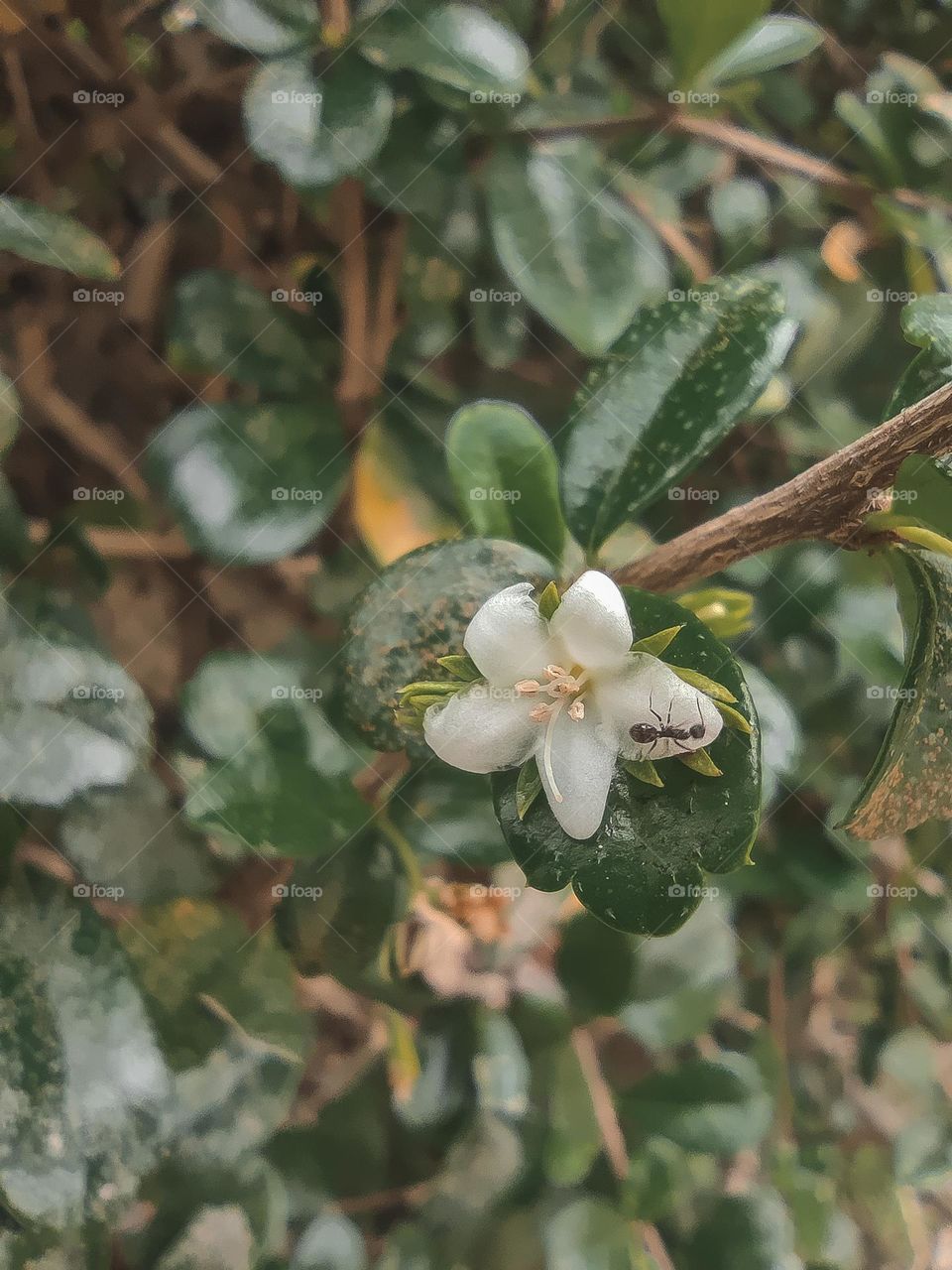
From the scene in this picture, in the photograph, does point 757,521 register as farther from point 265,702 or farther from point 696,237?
point 696,237

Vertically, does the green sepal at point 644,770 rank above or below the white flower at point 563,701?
below

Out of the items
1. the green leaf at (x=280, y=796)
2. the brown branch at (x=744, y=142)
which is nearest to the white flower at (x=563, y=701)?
the green leaf at (x=280, y=796)

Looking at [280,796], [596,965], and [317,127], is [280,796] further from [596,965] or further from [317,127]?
[317,127]

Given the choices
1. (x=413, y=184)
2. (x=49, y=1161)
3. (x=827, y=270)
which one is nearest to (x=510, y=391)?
(x=413, y=184)

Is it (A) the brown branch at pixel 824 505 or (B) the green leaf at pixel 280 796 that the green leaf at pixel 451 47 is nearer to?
(A) the brown branch at pixel 824 505

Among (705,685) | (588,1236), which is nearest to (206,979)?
(588,1236)

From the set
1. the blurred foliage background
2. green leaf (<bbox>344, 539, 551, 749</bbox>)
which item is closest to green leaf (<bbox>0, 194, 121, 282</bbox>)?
the blurred foliage background
